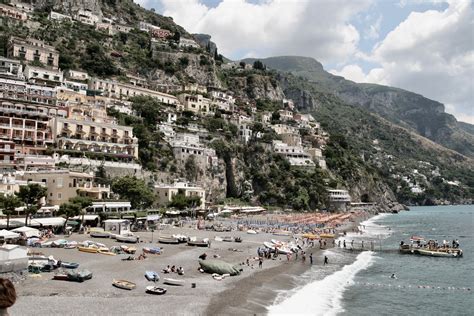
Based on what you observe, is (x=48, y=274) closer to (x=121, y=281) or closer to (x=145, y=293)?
(x=121, y=281)

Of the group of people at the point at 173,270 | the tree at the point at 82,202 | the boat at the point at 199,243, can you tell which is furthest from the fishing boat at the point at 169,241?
the group of people at the point at 173,270

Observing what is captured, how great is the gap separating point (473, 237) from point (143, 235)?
48.2 meters

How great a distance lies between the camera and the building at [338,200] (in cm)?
10882

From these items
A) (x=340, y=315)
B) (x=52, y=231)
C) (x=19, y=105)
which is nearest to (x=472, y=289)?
(x=340, y=315)

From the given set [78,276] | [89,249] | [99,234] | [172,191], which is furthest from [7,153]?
[78,276]

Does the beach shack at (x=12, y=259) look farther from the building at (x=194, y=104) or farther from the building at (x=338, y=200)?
the building at (x=338, y=200)

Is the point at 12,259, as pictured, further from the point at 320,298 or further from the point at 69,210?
the point at 320,298

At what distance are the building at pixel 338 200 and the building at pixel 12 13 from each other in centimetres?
Result: 8859

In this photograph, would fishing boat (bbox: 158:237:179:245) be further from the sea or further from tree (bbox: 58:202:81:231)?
the sea

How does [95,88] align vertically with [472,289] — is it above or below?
above

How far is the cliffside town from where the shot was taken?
60625 millimetres

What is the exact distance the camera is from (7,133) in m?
60.2

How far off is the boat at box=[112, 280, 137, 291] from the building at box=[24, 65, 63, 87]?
6585cm

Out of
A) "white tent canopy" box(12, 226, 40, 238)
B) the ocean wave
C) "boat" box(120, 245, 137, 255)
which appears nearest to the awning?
"white tent canopy" box(12, 226, 40, 238)
